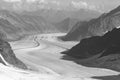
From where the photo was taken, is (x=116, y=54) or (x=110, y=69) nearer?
(x=110, y=69)

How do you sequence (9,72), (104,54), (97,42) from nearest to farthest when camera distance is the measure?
(9,72) → (104,54) → (97,42)

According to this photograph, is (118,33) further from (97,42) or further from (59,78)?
(59,78)

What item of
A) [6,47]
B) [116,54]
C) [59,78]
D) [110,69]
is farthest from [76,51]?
[59,78]

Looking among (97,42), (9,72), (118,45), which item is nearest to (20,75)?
(9,72)

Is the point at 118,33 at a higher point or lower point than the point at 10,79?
higher

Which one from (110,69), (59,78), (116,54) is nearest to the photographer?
(59,78)

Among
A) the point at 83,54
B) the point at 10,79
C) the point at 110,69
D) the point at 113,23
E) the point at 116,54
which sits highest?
the point at 113,23

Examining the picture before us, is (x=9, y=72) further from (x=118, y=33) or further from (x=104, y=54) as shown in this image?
(x=118, y=33)
